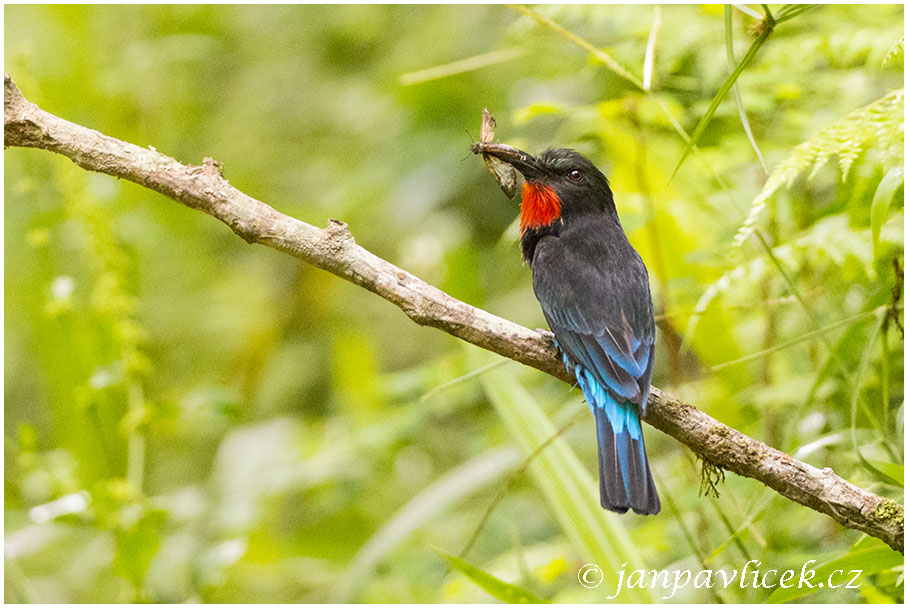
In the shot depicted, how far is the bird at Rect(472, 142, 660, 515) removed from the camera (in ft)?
6.25

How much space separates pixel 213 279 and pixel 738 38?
3.78 m

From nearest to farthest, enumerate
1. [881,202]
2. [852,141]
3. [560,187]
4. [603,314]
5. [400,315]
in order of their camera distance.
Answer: [881,202], [852,141], [603,314], [560,187], [400,315]

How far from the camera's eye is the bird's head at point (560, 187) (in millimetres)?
2537

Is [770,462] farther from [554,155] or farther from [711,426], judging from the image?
[554,155]

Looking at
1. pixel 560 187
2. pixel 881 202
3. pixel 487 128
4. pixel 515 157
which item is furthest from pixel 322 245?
pixel 881 202

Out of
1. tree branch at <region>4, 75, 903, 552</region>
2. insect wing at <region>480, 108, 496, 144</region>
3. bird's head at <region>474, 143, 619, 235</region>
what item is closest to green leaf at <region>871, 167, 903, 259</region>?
tree branch at <region>4, 75, 903, 552</region>

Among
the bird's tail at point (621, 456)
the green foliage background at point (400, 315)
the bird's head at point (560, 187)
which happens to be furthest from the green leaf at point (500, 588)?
the bird's head at point (560, 187)

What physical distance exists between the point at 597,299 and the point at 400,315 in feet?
11.6

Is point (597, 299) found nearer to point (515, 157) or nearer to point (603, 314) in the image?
point (603, 314)

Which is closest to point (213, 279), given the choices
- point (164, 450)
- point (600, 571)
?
point (164, 450)

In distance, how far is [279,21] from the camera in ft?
19.8

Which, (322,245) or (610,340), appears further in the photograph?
(610,340)

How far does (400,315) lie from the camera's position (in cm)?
562

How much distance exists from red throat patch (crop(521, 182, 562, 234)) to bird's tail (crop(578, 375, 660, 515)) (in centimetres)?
69
